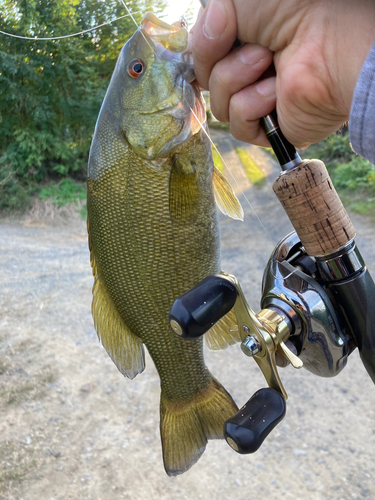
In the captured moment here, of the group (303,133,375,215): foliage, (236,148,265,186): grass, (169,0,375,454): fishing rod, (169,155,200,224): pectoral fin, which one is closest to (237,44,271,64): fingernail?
(169,0,375,454): fishing rod

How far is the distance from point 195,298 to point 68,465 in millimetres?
2336

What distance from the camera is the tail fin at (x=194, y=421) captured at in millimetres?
1428

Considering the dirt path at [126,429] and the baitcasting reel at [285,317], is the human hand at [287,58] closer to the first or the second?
the baitcasting reel at [285,317]

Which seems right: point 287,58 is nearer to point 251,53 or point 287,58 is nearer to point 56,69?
point 251,53

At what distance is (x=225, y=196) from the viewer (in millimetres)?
1357

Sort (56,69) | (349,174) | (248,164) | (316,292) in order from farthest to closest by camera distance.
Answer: (349,174) → (248,164) → (56,69) → (316,292)

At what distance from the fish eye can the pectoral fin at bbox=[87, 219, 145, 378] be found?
0.61m

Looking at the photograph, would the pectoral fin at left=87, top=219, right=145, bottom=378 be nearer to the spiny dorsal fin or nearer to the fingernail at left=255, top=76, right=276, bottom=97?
the spiny dorsal fin

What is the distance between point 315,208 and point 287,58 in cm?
36

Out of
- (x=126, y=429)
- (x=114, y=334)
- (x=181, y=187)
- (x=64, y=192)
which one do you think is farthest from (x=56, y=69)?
(x=64, y=192)

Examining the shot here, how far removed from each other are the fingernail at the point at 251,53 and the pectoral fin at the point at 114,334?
2.58ft

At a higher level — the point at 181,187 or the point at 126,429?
the point at 181,187

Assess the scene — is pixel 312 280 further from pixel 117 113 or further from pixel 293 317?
pixel 117 113

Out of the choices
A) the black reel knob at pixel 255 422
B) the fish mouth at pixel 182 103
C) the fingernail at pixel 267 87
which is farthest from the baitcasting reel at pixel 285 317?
the fish mouth at pixel 182 103
